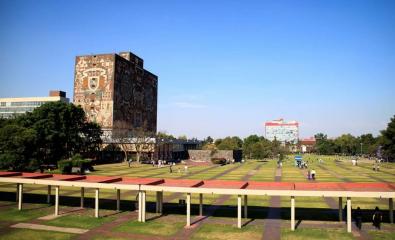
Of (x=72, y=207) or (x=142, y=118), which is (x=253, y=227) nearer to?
(x=72, y=207)

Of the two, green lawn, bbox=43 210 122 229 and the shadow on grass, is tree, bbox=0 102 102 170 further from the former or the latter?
green lawn, bbox=43 210 122 229

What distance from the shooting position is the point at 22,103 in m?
151

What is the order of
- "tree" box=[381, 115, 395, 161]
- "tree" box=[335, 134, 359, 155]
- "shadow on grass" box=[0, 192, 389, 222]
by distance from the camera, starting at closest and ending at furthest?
1. "shadow on grass" box=[0, 192, 389, 222]
2. "tree" box=[381, 115, 395, 161]
3. "tree" box=[335, 134, 359, 155]

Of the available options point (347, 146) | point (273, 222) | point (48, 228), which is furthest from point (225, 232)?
point (347, 146)

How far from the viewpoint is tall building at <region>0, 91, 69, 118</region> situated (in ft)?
486

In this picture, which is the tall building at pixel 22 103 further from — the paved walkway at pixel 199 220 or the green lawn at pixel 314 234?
the green lawn at pixel 314 234

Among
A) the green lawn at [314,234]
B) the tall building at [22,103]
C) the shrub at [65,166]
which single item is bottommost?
the green lawn at [314,234]

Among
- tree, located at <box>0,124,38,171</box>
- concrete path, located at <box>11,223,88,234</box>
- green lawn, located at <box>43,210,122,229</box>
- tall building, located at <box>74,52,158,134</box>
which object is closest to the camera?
concrete path, located at <box>11,223,88,234</box>

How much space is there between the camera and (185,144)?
126 meters

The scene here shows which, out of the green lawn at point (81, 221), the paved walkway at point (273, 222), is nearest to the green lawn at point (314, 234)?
the paved walkway at point (273, 222)

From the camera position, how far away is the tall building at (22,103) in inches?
5826

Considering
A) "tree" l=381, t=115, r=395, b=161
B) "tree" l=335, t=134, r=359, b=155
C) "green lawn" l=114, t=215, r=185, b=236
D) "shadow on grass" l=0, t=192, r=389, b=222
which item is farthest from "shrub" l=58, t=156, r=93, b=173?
"tree" l=335, t=134, r=359, b=155

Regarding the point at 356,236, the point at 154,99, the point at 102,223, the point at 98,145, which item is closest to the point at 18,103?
the point at 154,99

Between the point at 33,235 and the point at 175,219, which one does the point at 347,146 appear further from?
the point at 33,235
